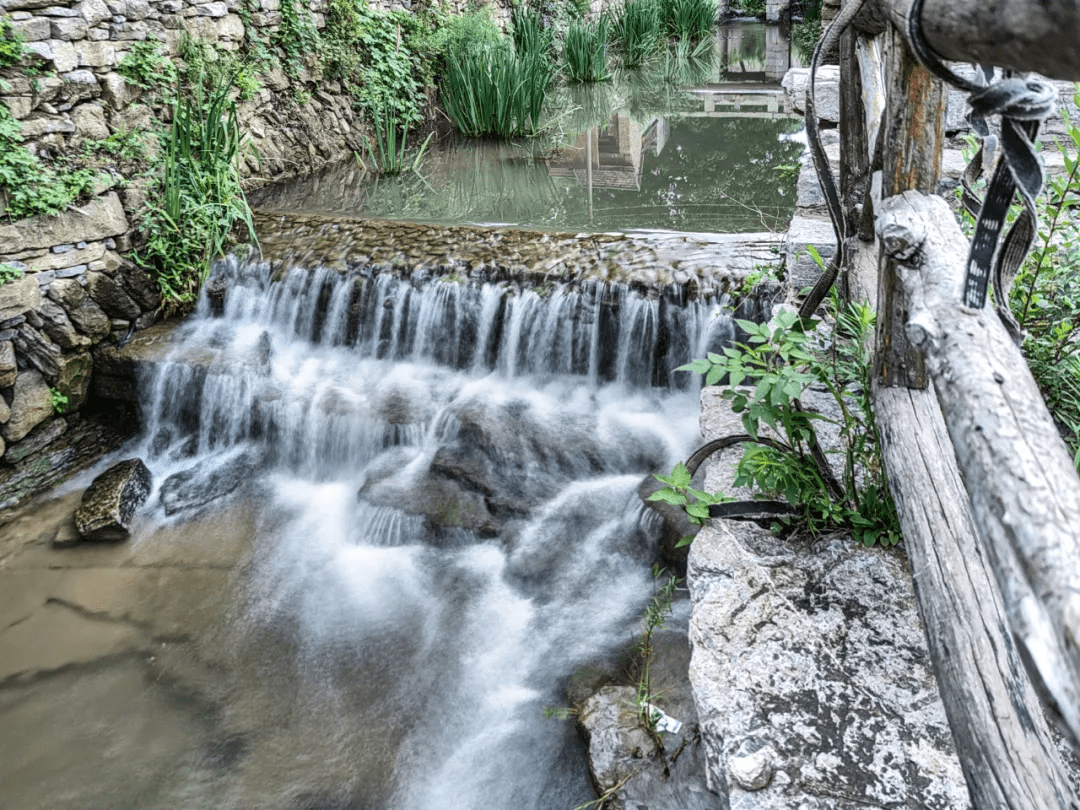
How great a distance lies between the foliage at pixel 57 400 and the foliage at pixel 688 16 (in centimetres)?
1135

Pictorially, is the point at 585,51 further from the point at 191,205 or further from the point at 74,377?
the point at 74,377

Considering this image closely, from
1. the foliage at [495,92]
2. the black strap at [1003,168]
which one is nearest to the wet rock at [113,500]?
the black strap at [1003,168]

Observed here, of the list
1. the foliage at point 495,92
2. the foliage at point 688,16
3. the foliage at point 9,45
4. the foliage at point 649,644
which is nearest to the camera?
the foliage at point 649,644

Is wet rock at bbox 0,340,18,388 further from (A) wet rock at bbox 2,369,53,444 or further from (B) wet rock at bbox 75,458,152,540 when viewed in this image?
(B) wet rock at bbox 75,458,152,540

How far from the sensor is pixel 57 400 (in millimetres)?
4570

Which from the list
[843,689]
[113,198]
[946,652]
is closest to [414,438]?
[113,198]

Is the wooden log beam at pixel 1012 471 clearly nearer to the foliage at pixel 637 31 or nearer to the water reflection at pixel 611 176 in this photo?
the water reflection at pixel 611 176

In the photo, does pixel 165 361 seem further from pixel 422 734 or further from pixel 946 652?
pixel 946 652

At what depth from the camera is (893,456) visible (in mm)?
1771

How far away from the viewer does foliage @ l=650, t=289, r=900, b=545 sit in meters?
2.07

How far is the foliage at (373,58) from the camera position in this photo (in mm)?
7305

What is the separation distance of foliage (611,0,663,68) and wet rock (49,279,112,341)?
9333 millimetres

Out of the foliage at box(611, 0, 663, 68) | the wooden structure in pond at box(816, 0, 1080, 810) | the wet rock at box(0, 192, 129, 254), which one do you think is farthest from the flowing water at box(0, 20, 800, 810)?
the foliage at box(611, 0, 663, 68)

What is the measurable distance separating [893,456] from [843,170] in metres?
1.11
